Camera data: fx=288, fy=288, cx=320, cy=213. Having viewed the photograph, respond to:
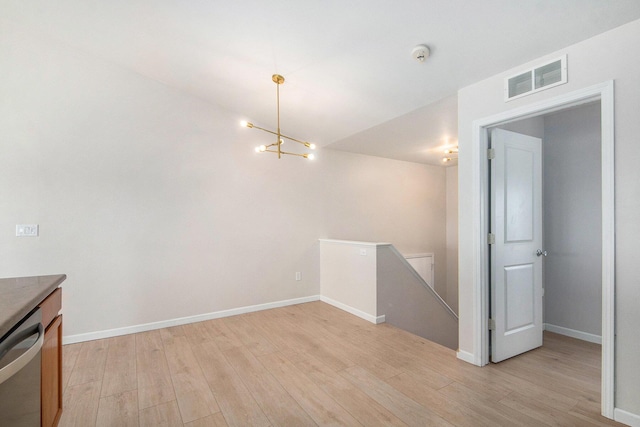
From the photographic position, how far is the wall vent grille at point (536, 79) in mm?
2064

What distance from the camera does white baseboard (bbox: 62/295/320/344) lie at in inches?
125

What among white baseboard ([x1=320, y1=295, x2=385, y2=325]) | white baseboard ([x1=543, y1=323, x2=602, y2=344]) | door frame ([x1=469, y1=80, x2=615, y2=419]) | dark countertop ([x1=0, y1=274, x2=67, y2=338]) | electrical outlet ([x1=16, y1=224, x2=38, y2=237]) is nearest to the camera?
dark countertop ([x1=0, y1=274, x2=67, y2=338])

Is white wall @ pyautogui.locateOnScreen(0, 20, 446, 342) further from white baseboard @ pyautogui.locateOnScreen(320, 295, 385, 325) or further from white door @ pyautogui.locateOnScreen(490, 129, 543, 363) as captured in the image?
white door @ pyautogui.locateOnScreen(490, 129, 543, 363)

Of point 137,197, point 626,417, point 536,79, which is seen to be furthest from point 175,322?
point 536,79

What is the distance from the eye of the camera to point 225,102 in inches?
154

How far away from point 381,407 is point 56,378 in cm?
200

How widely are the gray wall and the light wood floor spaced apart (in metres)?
0.38

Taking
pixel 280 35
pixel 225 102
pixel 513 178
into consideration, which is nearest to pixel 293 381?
pixel 513 178

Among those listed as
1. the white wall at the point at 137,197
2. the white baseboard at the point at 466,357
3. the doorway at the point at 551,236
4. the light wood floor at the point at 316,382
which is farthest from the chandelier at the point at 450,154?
the white baseboard at the point at 466,357

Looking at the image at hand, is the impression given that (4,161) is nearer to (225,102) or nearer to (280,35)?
(225,102)

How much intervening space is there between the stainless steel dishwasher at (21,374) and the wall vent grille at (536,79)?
3.23m

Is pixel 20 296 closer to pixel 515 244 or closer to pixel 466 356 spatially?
pixel 466 356

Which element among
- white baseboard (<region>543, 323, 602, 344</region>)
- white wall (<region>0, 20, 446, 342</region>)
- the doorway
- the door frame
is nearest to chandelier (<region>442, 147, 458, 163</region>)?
the doorway

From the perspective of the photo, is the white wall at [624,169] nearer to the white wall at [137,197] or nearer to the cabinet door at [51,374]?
the cabinet door at [51,374]
